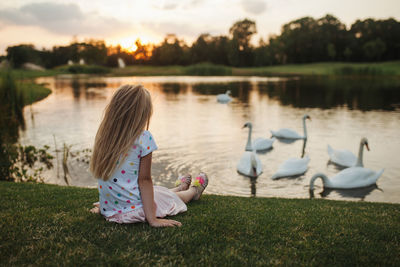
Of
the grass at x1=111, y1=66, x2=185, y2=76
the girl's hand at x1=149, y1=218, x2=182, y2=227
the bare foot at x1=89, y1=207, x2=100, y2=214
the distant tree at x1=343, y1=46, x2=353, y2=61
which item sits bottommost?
the bare foot at x1=89, y1=207, x2=100, y2=214

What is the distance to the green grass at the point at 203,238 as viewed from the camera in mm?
3211

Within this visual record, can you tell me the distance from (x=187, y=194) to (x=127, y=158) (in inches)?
52.4

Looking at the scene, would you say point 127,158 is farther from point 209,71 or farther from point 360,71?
point 209,71

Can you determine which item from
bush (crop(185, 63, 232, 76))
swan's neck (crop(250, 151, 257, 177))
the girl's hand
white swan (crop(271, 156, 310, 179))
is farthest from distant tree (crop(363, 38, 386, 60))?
the girl's hand

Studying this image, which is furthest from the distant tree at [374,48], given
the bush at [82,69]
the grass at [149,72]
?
the bush at [82,69]

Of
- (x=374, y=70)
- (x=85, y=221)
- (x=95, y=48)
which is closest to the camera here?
(x=85, y=221)

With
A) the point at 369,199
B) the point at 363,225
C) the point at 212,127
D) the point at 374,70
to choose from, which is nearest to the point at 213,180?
the point at 369,199

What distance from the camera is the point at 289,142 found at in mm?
12945

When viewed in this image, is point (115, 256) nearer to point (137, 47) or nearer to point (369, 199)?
point (369, 199)

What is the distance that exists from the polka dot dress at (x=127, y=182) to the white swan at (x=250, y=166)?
5.31m

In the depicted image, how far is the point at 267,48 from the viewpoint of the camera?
323ft

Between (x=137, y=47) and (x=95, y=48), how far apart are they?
64.8ft

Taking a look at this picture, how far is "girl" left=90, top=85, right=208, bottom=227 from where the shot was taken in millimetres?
3645

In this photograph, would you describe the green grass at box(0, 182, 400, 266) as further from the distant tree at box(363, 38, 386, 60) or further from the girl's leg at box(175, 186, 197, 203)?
the distant tree at box(363, 38, 386, 60)
